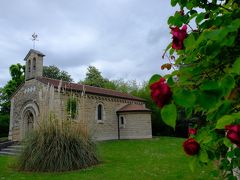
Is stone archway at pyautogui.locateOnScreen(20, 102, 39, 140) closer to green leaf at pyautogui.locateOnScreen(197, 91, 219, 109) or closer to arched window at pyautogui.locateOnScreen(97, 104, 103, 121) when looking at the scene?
arched window at pyautogui.locateOnScreen(97, 104, 103, 121)

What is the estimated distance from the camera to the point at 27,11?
35.0 feet

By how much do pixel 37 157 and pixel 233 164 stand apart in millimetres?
7237

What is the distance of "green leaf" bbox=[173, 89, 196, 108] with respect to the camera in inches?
32.8

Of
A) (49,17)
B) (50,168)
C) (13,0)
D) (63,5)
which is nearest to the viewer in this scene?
(50,168)

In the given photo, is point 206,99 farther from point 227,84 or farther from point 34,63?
point 34,63

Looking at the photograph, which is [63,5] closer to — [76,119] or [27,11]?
[27,11]

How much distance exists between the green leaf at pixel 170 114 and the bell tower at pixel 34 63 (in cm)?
1906

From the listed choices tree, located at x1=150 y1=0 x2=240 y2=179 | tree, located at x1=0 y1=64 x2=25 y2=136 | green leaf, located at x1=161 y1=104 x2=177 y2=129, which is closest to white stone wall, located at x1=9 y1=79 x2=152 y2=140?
tree, located at x1=0 y1=64 x2=25 y2=136

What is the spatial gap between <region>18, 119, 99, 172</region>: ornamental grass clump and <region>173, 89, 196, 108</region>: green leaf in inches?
292

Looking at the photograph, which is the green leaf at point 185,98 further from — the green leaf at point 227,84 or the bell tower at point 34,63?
the bell tower at point 34,63

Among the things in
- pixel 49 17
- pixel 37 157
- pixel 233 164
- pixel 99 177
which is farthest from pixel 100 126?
pixel 233 164

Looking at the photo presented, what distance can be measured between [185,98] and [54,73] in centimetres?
4395

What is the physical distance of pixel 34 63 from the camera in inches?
755

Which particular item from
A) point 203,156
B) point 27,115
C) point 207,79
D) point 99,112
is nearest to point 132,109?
point 99,112
